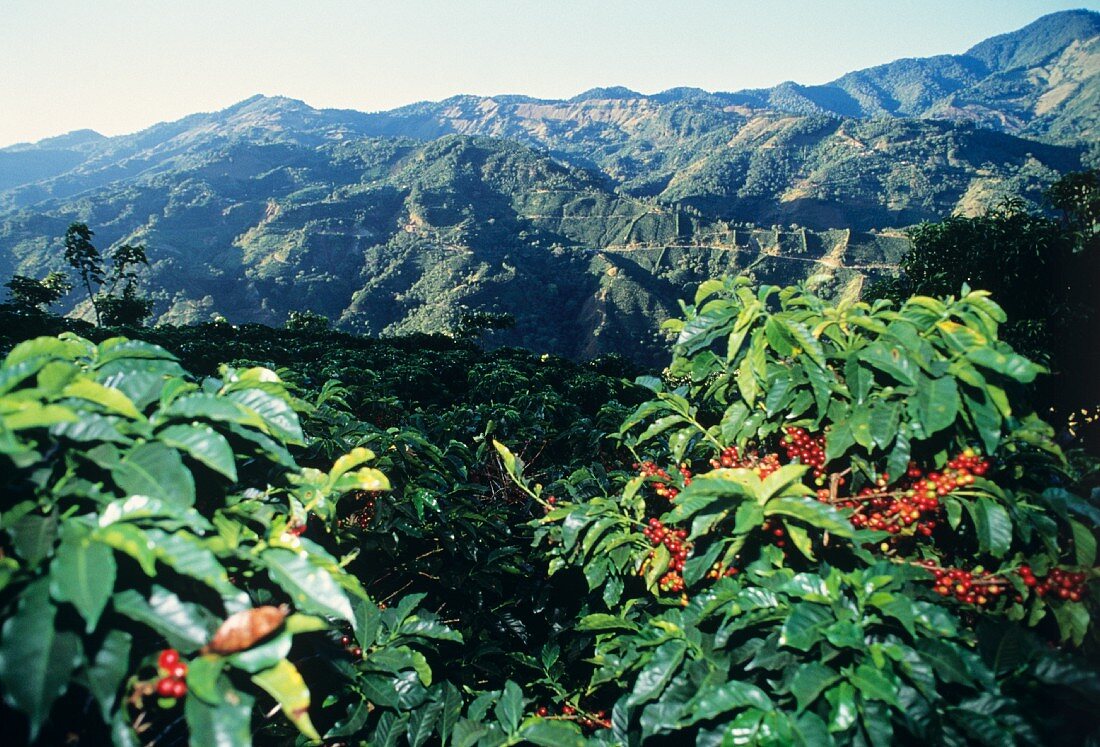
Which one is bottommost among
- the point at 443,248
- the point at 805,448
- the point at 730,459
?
the point at 730,459

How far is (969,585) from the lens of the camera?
1.90 m

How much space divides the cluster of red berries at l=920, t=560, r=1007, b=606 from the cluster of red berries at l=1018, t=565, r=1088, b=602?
3.1 inches

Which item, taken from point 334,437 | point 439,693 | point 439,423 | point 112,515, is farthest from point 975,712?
point 439,423

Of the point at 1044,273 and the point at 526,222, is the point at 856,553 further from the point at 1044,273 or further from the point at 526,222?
Answer: the point at 526,222

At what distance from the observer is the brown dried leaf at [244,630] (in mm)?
1199

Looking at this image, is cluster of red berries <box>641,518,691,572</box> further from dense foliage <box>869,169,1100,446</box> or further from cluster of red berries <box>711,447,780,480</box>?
dense foliage <box>869,169,1100,446</box>

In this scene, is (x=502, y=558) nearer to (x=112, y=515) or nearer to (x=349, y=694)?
(x=349, y=694)

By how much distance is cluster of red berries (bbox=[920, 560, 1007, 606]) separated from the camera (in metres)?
1.90

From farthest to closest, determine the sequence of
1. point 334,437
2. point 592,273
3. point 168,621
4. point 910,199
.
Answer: point 910,199 < point 592,273 < point 334,437 < point 168,621

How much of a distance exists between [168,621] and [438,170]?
15783cm

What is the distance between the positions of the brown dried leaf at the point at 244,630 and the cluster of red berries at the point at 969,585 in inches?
84.6

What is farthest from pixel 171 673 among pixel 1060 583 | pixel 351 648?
pixel 1060 583

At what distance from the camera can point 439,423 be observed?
4.80 meters

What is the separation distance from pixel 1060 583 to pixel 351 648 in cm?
264
